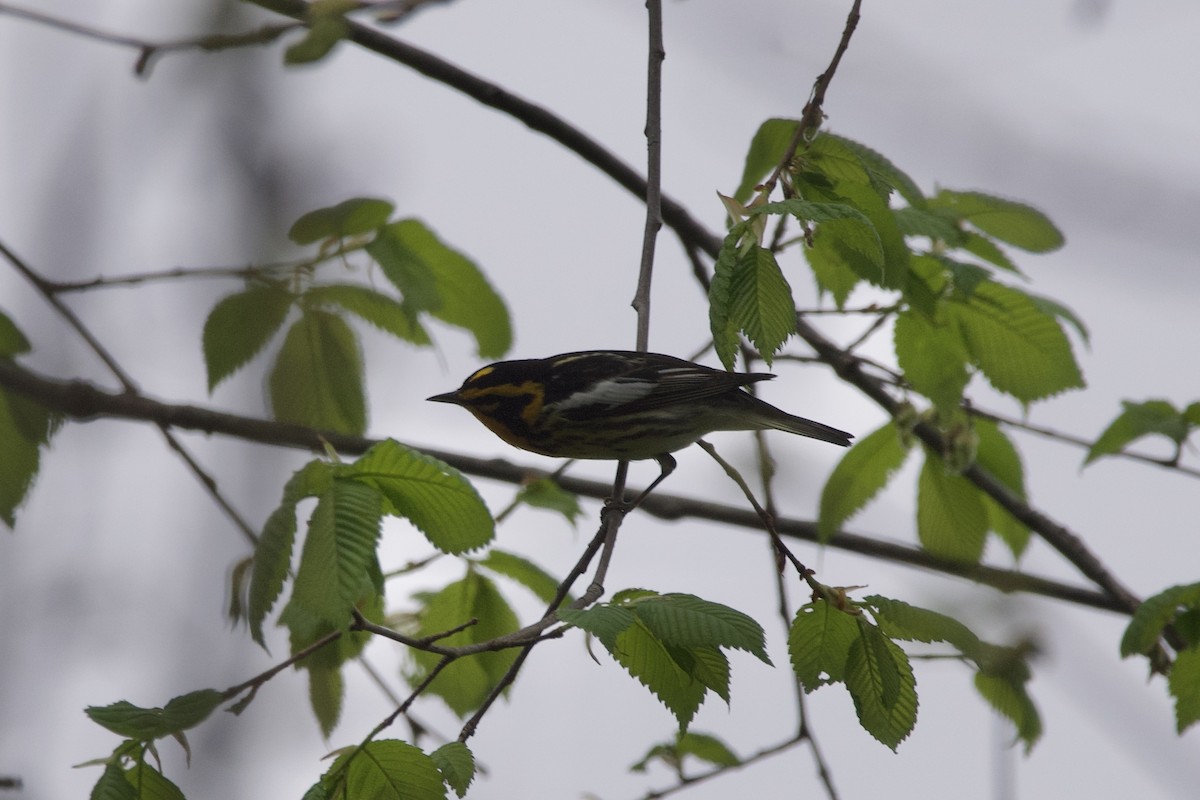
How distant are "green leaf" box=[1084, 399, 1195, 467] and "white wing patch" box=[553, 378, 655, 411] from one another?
1784 mm

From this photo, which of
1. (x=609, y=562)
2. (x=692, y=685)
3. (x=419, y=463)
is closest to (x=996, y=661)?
(x=692, y=685)

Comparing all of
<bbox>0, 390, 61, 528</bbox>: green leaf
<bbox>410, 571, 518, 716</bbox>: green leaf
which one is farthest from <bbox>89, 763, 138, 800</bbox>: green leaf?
<bbox>410, 571, 518, 716</bbox>: green leaf

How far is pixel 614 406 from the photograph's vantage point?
16.3 ft

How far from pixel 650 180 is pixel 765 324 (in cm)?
111

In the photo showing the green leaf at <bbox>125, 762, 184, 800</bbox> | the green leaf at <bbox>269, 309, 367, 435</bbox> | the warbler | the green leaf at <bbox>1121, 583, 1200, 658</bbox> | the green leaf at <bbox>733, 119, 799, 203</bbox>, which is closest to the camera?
the green leaf at <bbox>125, 762, 184, 800</bbox>

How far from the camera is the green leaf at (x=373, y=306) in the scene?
3.94 meters

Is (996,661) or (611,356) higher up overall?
(611,356)

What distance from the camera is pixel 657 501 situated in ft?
16.9

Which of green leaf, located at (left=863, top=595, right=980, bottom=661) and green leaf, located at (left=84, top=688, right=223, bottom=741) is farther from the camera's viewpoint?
green leaf, located at (left=863, top=595, right=980, bottom=661)

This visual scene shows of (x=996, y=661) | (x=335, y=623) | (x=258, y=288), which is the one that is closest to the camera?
(x=335, y=623)

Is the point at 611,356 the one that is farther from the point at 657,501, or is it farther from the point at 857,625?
the point at 857,625

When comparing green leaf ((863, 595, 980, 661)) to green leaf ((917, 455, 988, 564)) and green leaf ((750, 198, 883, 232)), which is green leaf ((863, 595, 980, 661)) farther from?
green leaf ((917, 455, 988, 564))

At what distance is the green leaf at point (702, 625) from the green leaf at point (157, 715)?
36.5 inches

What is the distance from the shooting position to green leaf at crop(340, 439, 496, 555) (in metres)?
2.83
